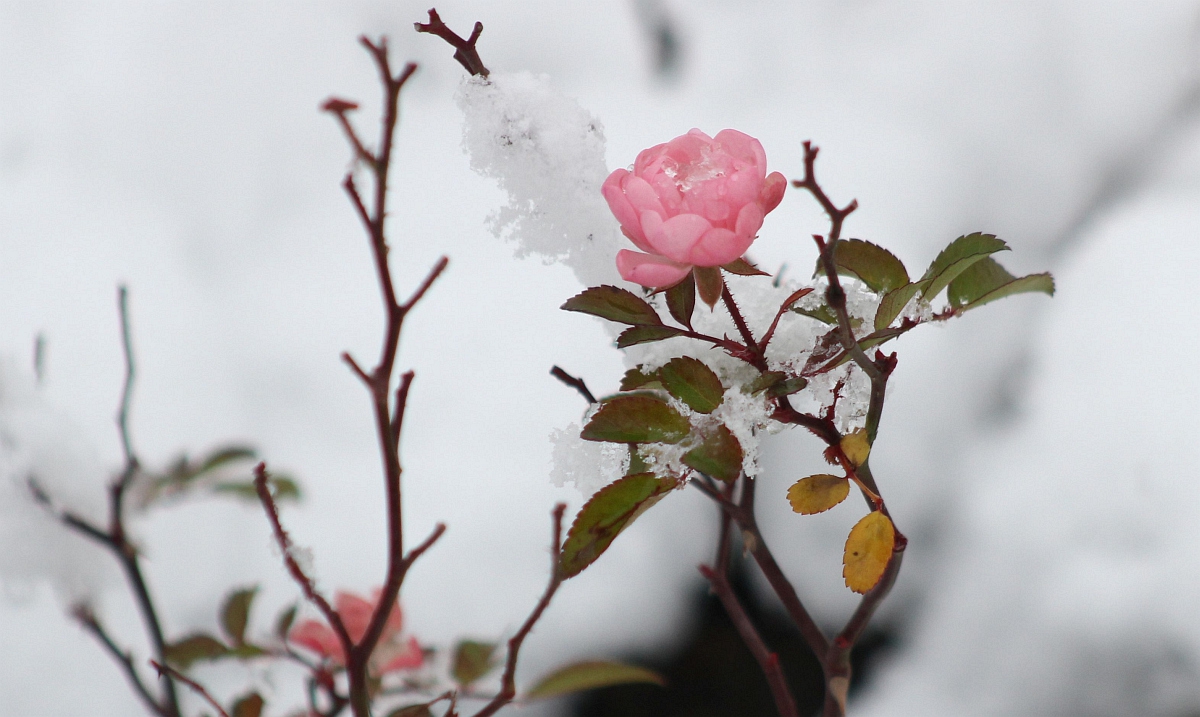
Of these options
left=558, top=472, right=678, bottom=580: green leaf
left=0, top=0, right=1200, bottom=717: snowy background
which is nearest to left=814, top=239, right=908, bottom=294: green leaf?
left=558, top=472, right=678, bottom=580: green leaf

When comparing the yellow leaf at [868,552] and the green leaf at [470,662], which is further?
the green leaf at [470,662]

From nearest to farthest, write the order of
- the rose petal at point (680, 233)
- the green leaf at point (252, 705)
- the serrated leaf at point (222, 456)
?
1. the rose petal at point (680, 233)
2. the green leaf at point (252, 705)
3. the serrated leaf at point (222, 456)

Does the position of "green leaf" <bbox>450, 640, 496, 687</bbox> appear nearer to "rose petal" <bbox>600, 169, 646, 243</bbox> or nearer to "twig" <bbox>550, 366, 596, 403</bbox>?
"twig" <bbox>550, 366, 596, 403</bbox>

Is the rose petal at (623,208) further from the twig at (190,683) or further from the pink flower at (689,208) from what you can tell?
the twig at (190,683)

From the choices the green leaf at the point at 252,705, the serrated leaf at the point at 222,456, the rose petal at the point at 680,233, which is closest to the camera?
the rose petal at the point at 680,233

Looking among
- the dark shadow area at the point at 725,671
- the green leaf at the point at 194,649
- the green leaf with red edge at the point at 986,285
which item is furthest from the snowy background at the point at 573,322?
the green leaf with red edge at the point at 986,285

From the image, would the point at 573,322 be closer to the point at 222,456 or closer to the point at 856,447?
the point at 222,456

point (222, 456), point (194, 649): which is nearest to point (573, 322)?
point (222, 456)

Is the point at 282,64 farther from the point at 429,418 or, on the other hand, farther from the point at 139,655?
the point at 139,655
